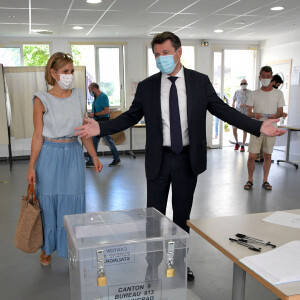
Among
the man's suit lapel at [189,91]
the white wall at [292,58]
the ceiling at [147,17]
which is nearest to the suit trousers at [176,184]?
the man's suit lapel at [189,91]

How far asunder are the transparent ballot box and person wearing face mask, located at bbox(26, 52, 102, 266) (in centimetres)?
137

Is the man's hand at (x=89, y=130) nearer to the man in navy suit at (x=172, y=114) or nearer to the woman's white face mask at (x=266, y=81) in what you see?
the man in navy suit at (x=172, y=114)

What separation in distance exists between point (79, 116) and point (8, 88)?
195 inches

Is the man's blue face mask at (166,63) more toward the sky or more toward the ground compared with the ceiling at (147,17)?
more toward the ground

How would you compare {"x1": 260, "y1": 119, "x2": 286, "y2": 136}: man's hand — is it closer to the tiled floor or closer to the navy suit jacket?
the navy suit jacket

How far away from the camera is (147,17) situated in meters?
6.19

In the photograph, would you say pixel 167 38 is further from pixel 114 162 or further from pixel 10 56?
pixel 10 56

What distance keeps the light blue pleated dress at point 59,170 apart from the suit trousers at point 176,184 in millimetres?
617

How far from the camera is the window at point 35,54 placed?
8.10m

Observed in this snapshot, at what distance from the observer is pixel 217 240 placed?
142 centimetres

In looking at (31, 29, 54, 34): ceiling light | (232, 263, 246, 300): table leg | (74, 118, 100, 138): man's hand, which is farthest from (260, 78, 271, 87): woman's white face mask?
(31, 29, 54, 34): ceiling light

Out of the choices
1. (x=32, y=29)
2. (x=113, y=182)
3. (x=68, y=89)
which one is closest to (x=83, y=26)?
(x=32, y=29)

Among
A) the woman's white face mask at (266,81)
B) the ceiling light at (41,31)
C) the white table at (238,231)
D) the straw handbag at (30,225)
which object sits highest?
the ceiling light at (41,31)

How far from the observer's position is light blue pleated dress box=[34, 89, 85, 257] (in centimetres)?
253
